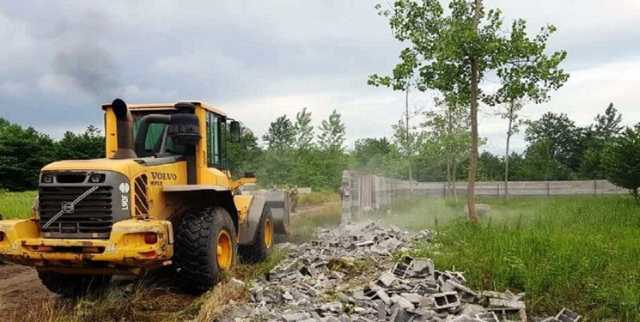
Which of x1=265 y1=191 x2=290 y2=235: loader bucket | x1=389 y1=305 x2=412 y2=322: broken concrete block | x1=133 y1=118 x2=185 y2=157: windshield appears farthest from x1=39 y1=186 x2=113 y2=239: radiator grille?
x1=265 y1=191 x2=290 y2=235: loader bucket

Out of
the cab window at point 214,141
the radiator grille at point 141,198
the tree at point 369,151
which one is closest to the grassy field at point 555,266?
the cab window at point 214,141

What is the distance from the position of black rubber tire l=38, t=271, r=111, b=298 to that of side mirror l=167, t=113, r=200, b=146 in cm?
225

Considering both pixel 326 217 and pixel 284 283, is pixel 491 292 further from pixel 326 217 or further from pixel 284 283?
pixel 326 217

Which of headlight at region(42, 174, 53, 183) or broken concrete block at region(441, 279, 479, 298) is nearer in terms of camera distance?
broken concrete block at region(441, 279, 479, 298)

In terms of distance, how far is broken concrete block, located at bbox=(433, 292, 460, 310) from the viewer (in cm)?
623

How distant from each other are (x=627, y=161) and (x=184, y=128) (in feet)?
62.2

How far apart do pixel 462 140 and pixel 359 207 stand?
10.7m

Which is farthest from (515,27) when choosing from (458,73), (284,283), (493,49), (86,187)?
(86,187)

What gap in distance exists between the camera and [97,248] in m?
6.51

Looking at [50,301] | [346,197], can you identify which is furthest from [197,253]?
[346,197]

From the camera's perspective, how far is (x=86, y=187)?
6785 mm

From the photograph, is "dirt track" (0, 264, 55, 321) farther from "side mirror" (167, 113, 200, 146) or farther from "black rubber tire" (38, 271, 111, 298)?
"side mirror" (167, 113, 200, 146)

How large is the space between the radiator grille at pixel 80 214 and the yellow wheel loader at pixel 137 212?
0.04ft

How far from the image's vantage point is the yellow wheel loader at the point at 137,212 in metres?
6.57
